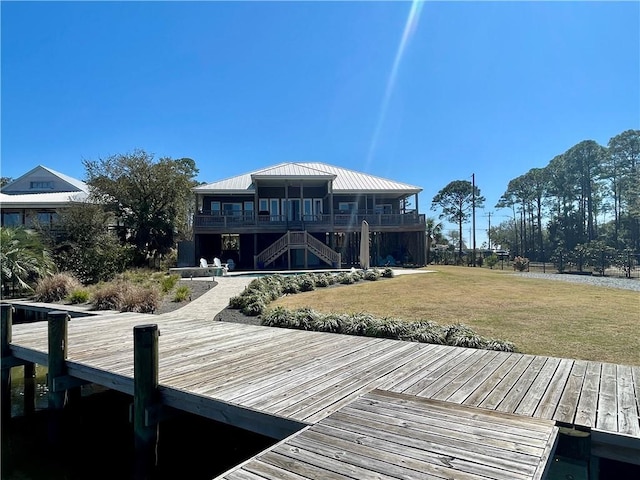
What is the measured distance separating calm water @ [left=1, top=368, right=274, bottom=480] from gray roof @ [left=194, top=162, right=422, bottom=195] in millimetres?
20012

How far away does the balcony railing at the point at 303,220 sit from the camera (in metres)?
25.1

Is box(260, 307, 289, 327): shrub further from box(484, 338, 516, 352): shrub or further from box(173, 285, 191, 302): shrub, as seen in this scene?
box(173, 285, 191, 302): shrub

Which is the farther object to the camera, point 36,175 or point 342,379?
point 36,175

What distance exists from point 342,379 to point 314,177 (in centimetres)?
2136

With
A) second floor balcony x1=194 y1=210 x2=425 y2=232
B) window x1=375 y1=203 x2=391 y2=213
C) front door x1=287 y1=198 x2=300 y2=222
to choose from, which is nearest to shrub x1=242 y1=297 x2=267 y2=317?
second floor balcony x1=194 y1=210 x2=425 y2=232

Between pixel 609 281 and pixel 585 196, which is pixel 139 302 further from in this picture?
pixel 585 196

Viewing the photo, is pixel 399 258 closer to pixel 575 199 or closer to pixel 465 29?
pixel 465 29

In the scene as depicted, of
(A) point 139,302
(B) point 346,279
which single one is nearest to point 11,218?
(A) point 139,302

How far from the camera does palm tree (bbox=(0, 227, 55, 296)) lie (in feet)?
46.8

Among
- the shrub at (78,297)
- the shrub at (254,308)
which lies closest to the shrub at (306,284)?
the shrub at (254,308)

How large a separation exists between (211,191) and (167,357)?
22.1 m

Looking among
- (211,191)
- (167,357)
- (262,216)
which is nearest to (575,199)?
(262,216)

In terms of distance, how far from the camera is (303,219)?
26.0 m

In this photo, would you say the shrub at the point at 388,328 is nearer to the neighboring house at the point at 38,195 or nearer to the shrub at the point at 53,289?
the shrub at the point at 53,289
